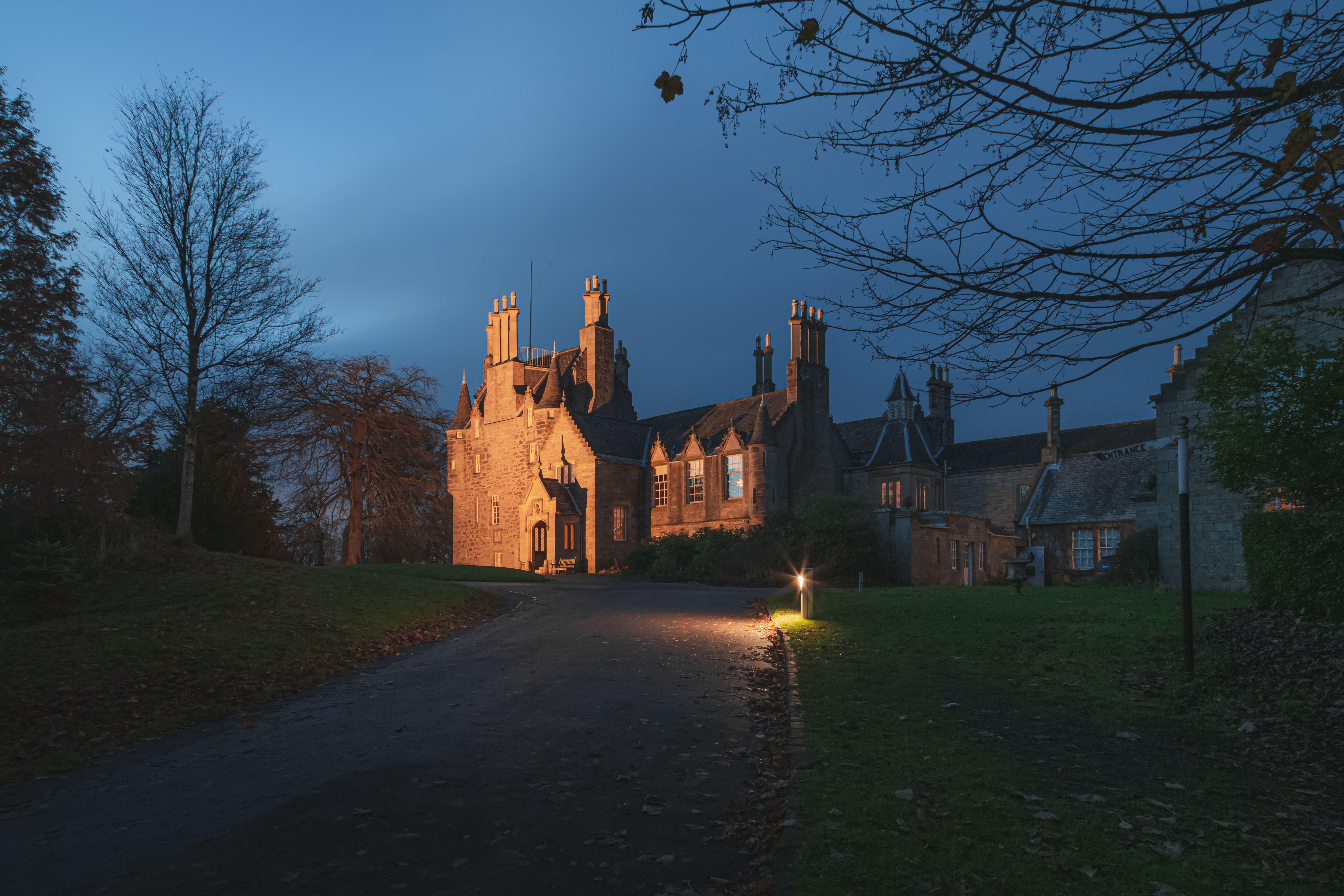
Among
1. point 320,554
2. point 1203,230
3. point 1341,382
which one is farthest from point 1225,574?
point 320,554

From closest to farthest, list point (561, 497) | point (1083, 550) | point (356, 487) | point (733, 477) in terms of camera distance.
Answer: point (356, 487), point (1083, 550), point (733, 477), point (561, 497)

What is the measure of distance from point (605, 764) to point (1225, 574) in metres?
Answer: 22.5

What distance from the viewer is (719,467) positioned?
4272 cm

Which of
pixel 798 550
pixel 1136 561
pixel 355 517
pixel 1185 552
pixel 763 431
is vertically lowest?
pixel 1136 561

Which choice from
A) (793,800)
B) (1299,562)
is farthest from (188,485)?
(1299,562)

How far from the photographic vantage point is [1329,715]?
372 inches

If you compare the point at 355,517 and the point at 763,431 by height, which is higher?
the point at 763,431

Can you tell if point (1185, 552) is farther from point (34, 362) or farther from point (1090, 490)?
point (1090, 490)

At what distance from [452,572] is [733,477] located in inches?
564

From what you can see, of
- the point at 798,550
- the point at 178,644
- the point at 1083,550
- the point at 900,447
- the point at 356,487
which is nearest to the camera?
the point at 178,644

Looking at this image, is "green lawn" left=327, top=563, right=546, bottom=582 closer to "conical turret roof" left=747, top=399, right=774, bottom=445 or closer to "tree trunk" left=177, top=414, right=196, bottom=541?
"tree trunk" left=177, top=414, right=196, bottom=541

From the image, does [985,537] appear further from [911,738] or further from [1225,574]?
[911,738]

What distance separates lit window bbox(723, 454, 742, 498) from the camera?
41812mm

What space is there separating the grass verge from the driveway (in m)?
0.79
